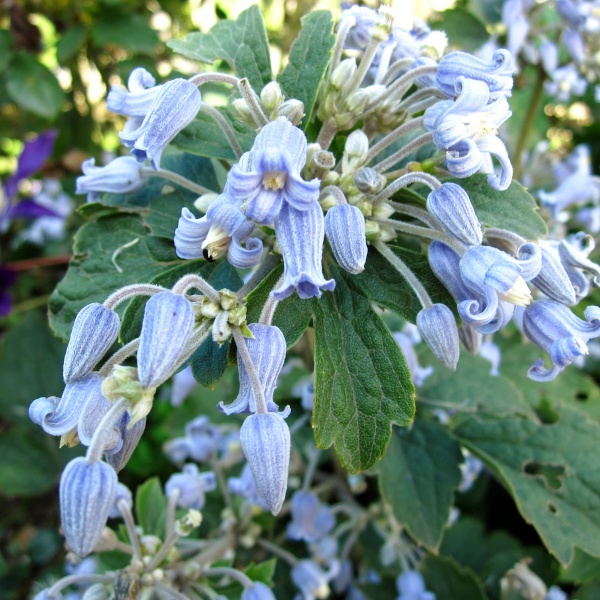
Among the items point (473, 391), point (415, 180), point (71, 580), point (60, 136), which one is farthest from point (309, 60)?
point (60, 136)

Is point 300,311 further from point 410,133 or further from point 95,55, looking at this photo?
point 95,55

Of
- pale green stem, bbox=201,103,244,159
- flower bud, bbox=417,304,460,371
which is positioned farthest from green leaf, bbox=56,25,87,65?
flower bud, bbox=417,304,460,371

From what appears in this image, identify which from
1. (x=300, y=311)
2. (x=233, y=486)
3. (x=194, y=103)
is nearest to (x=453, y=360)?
(x=300, y=311)

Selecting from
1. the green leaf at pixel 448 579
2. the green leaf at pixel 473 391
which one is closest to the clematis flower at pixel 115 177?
the green leaf at pixel 473 391

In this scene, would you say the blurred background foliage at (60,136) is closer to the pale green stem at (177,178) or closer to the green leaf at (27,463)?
the green leaf at (27,463)

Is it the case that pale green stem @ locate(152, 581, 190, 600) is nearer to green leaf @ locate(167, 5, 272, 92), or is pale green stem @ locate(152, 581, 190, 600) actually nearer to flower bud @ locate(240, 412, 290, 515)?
flower bud @ locate(240, 412, 290, 515)
